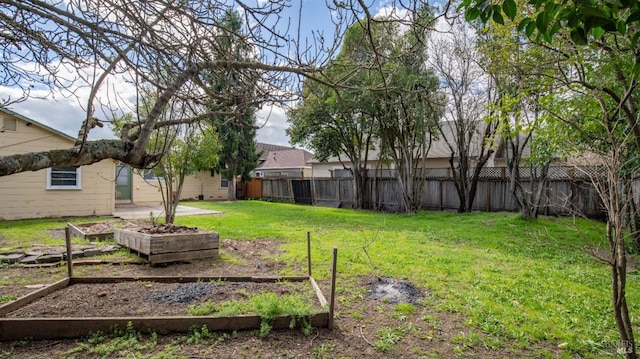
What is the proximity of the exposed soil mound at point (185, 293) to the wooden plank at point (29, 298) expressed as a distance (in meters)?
1.07

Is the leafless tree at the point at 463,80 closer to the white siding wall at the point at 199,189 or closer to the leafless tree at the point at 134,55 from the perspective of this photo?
the leafless tree at the point at 134,55

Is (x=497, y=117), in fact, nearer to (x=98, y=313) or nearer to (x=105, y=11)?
(x=105, y=11)

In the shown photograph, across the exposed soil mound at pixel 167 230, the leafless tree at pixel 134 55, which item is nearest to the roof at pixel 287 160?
the exposed soil mound at pixel 167 230

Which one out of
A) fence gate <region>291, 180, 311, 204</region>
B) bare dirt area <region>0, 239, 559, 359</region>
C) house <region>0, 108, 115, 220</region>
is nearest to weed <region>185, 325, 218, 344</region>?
bare dirt area <region>0, 239, 559, 359</region>

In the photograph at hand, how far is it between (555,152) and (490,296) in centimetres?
469

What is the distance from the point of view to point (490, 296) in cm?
387

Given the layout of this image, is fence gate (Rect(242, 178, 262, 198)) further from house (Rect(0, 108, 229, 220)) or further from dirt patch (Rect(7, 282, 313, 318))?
dirt patch (Rect(7, 282, 313, 318))

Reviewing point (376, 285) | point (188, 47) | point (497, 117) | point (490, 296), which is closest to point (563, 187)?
point (497, 117)

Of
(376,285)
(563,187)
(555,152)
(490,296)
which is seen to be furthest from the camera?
(563,187)

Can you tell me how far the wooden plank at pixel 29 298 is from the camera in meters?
3.01

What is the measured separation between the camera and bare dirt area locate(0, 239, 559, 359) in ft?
8.46

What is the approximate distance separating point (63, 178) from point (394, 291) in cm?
1078

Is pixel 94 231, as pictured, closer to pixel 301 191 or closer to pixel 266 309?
pixel 266 309

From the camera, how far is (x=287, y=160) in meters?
26.7
